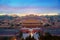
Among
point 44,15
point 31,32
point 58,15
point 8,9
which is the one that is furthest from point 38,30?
point 8,9

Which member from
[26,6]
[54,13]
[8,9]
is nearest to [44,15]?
[54,13]

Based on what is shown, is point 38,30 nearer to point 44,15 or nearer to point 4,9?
point 44,15

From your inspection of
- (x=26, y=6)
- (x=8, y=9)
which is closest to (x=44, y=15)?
(x=26, y=6)

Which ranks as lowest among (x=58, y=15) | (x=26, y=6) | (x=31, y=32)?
(x=31, y=32)

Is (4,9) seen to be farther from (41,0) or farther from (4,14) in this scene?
(41,0)

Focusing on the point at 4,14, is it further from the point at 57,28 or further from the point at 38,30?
the point at 57,28

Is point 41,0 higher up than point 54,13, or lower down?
higher up

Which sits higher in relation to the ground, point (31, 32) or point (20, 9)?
point (20, 9)
